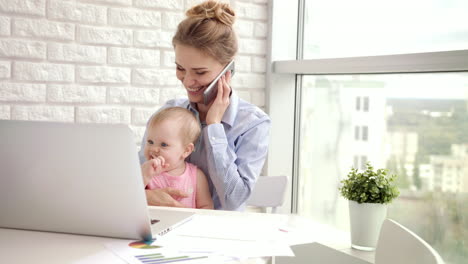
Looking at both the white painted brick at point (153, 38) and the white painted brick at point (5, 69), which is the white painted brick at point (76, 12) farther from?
the white painted brick at point (5, 69)

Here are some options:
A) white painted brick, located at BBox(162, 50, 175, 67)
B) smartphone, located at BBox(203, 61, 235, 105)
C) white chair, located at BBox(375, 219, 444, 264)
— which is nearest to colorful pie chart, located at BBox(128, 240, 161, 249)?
white chair, located at BBox(375, 219, 444, 264)

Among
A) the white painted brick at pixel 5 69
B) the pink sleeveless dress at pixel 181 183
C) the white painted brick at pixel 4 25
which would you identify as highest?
the white painted brick at pixel 4 25

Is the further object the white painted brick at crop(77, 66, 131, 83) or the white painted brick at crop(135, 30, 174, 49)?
the white painted brick at crop(135, 30, 174, 49)

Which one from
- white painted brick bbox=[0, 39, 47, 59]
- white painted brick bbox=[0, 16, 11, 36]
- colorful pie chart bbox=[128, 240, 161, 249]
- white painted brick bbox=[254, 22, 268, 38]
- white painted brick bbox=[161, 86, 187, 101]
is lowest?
colorful pie chart bbox=[128, 240, 161, 249]

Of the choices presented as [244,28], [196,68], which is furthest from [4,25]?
Answer: [244,28]

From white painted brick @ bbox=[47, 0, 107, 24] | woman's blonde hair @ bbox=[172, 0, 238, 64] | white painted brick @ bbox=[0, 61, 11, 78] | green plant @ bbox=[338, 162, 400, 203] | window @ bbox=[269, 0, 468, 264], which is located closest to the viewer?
woman's blonde hair @ bbox=[172, 0, 238, 64]

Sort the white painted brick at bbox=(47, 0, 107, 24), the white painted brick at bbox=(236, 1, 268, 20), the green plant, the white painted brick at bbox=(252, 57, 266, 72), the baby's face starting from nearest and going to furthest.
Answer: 1. the baby's face
2. the green plant
3. the white painted brick at bbox=(47, 0, 107, 24)
4. the white painted brick at bbox=(236, 1, 268, 20)
5. the white painted brick at bbox=(252, 57, 266, 72)

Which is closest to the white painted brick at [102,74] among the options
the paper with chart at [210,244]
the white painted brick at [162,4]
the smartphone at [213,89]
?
the white painted brick at [162,4]

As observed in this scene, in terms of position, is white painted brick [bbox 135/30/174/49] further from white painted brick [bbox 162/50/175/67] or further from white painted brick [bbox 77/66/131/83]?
white painted brick [bbox 77/66/131/83]

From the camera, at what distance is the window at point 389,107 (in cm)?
253

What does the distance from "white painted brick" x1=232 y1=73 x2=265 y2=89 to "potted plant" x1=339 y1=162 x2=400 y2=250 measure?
3.11ft

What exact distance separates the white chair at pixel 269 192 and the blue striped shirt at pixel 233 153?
28cm

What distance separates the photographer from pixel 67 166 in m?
1.17

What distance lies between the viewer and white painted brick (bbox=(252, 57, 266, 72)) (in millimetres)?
3482
